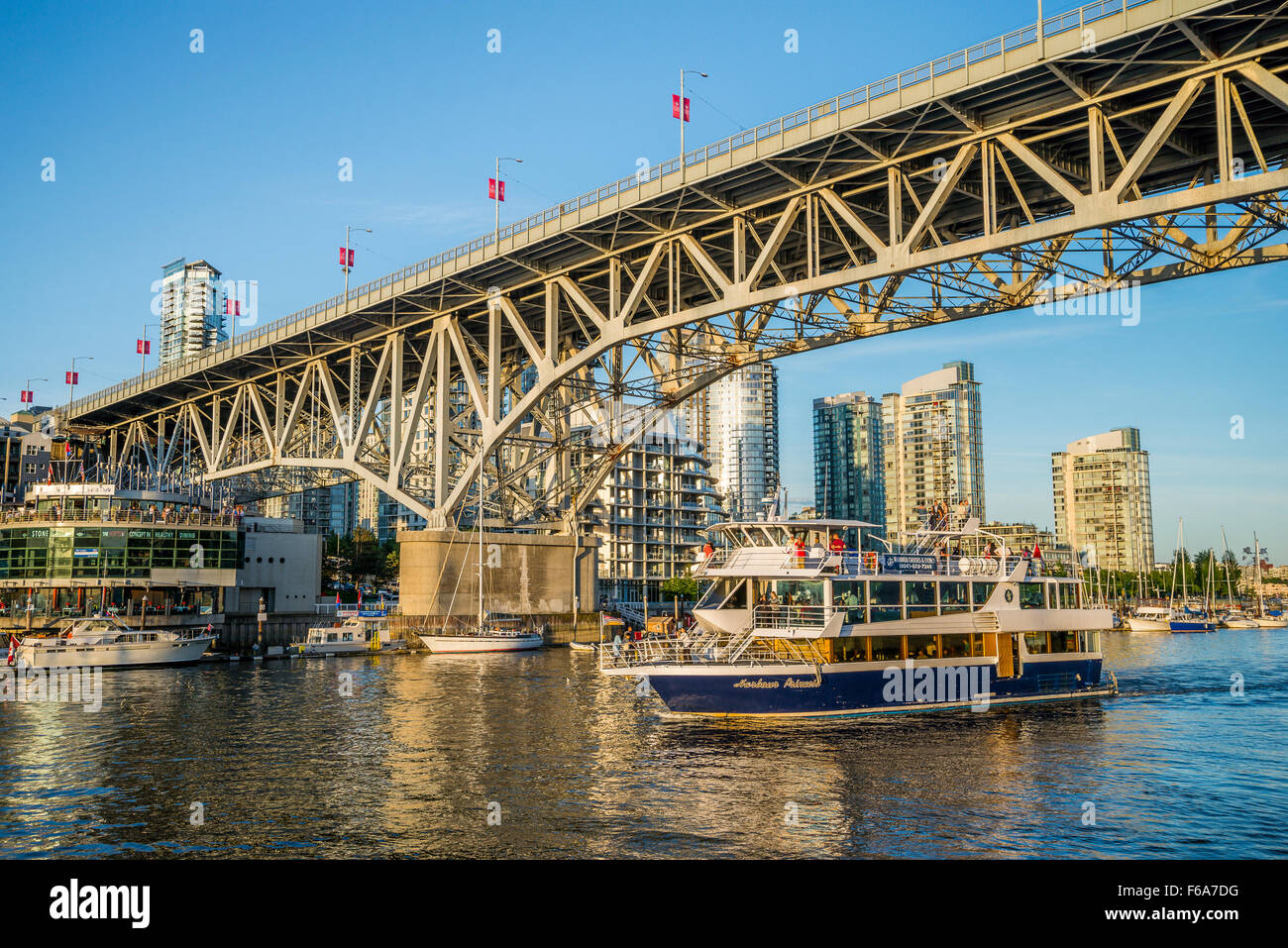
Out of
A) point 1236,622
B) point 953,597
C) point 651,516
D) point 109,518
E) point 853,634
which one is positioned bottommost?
point 1236,622

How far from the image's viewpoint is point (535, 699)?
136 feet

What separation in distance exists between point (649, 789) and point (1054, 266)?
26.7m

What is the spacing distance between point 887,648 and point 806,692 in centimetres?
370

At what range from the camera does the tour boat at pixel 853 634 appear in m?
33.3

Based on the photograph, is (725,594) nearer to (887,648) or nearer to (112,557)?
(887,648)

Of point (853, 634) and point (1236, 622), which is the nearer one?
point (853, 634)

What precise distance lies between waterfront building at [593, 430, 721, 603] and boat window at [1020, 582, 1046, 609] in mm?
82082

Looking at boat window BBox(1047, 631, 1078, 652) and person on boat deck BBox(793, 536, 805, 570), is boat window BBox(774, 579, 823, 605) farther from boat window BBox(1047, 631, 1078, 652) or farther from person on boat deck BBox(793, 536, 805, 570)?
boat window BBox(1047, 631, 1078, 652)

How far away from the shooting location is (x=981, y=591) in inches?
1479

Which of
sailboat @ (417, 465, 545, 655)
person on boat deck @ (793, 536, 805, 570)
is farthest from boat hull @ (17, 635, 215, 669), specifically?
person on boat deck @ (793, 536, 805, 570)

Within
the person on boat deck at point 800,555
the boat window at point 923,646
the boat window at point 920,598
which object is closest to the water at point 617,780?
the boat window at point 923,646

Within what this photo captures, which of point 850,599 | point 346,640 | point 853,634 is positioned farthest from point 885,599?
point 346,640

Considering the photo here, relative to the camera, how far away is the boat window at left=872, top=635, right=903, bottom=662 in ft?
114

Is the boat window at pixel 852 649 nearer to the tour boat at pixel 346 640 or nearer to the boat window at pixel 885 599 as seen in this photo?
the boat window at pixel 885 599
